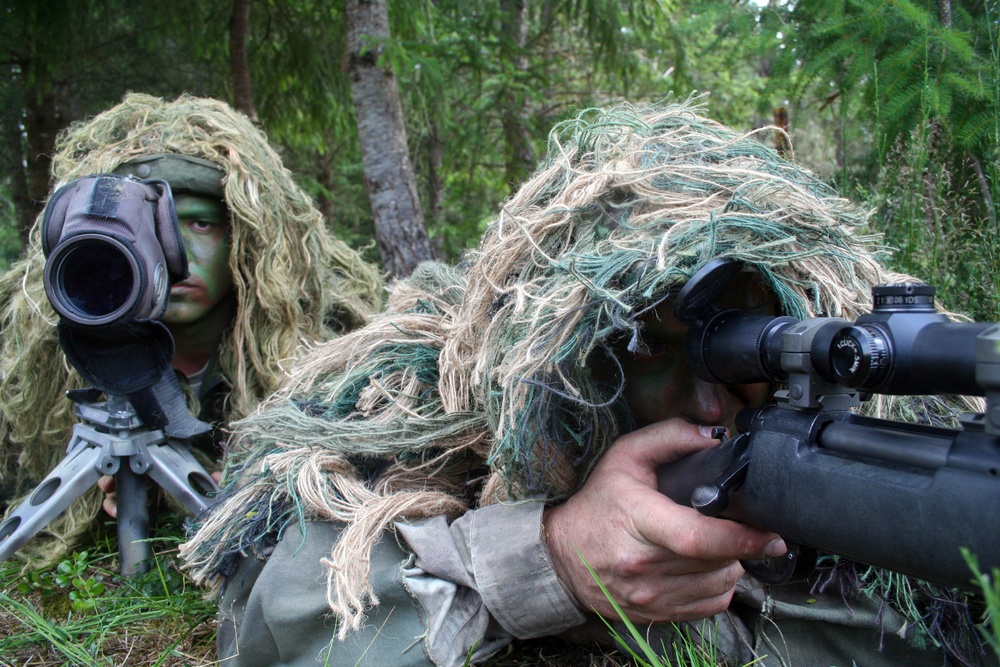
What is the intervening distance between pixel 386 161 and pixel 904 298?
274 cm

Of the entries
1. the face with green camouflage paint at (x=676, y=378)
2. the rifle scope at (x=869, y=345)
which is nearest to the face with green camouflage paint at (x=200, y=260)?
the face with green camouflage paint at (x=676, y=378)

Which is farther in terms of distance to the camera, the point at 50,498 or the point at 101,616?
the point at 50,498

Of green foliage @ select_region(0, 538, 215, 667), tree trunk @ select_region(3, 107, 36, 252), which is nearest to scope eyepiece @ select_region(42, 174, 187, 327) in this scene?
green foliage @ select_region(0, 538, 215, 667)

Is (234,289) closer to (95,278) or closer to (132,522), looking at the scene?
(95,278)

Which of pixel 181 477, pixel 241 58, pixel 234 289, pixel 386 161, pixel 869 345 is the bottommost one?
pixel 181 477

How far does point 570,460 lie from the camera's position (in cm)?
140

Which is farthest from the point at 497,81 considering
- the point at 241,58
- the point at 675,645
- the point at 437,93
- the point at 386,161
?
the point at 675,645

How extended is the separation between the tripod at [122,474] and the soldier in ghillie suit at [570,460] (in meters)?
0.50

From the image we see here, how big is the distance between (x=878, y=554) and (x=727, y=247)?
0.49 meters

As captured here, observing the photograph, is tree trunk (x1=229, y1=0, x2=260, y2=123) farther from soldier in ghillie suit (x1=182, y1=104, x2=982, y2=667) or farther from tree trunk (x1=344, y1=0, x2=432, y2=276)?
soldier in ghillie suit (x1=182, y1=104, x2=982, y2=667)

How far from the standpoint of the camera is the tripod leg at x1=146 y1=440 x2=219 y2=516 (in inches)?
79.8

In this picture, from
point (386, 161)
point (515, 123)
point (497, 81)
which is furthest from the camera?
point (497, 81)

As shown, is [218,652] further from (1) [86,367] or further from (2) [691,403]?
(2) [691,403]

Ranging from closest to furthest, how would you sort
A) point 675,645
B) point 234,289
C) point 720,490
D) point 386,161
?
1. point 720,490
2. point 675,645
3. point 234,289
4. point 386,161
